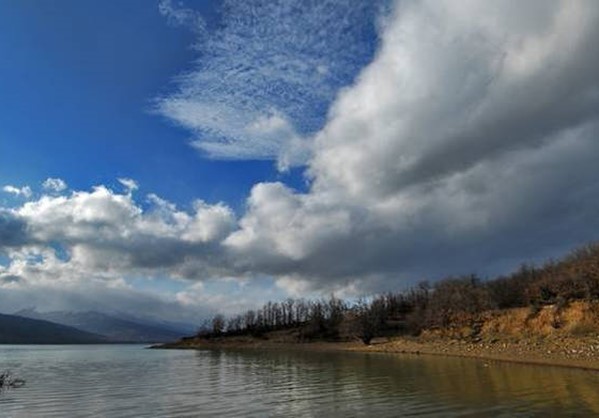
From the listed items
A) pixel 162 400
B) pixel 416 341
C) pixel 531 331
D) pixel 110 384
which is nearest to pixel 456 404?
pixel 162 400

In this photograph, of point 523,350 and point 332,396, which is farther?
point 523,350

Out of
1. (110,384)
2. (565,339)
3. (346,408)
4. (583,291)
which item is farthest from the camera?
(583,291)

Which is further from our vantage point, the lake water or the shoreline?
the shoreline

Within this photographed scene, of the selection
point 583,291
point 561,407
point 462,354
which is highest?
point 583,291

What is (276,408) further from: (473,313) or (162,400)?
(473,313)

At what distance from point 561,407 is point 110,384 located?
4142 centimetres

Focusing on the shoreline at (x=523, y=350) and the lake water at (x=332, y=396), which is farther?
the shoreline at (x=523, y=350)

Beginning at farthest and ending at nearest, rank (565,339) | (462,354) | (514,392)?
(462,354)
(565,339)
(514,392)

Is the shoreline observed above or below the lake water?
above

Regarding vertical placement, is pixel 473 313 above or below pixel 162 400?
above

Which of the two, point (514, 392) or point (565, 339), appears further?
point (565, 339)

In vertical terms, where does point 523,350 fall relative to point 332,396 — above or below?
above

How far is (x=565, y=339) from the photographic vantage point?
246 feet

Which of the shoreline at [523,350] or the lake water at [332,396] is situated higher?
the shoreline at [523,350]
